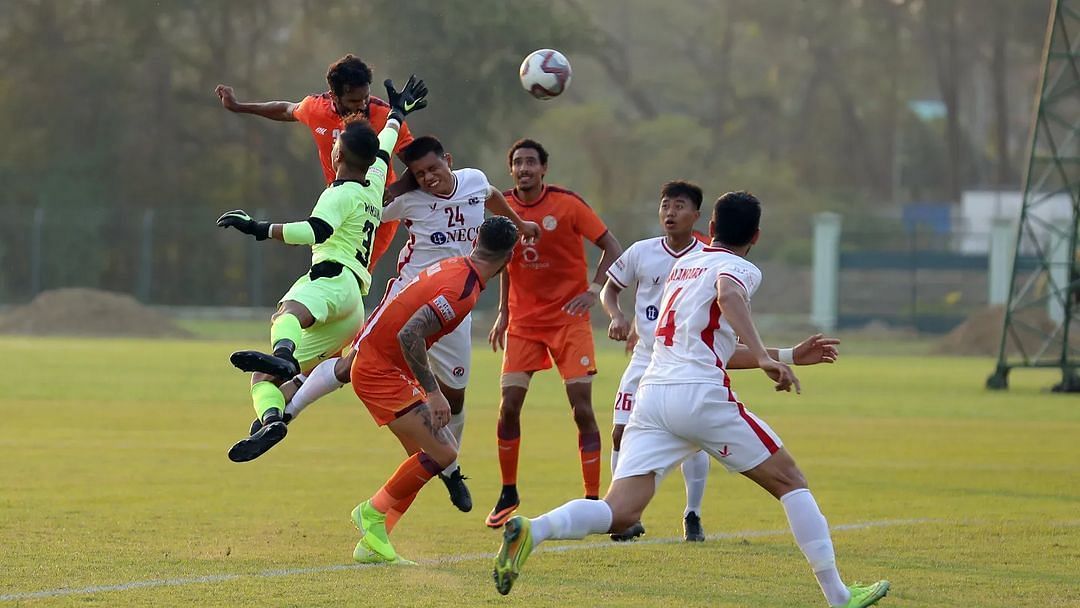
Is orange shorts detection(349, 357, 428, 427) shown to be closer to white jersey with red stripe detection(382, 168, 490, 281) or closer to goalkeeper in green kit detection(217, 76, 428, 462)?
goalkeeper in green kit detection(217, 76, 428, 462)

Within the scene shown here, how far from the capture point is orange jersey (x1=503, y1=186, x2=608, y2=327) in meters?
11.2

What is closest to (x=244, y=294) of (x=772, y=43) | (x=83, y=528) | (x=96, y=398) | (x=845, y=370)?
(x=845, y=370)

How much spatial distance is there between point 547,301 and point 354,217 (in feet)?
7.78

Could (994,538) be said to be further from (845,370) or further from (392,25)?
(392,25)

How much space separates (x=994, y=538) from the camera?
962 centimetres

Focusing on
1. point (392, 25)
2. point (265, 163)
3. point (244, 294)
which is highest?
point (392, 25)

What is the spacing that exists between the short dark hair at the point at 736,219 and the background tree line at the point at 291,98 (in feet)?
121

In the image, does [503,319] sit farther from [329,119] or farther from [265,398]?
[265,398]

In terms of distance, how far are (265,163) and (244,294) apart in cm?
578

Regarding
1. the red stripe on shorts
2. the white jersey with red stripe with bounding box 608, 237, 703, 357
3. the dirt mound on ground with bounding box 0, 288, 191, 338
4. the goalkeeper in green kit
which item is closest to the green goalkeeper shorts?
the goalkeeper in green kit

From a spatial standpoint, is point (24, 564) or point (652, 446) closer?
point (652, 446)

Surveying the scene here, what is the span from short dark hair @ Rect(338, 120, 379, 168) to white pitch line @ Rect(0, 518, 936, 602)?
7.65 ft

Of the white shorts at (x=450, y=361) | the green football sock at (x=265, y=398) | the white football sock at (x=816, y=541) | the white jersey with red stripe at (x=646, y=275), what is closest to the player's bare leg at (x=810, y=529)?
the white football sock at (x=816, y=541)

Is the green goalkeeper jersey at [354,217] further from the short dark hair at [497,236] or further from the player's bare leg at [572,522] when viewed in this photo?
the player's bare leg at [572,522]
